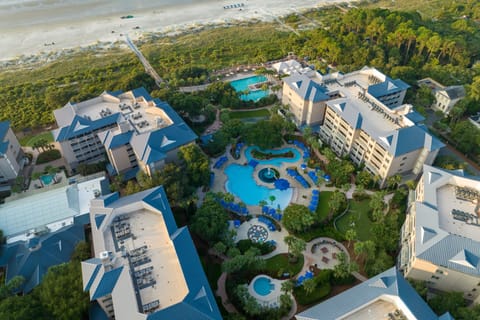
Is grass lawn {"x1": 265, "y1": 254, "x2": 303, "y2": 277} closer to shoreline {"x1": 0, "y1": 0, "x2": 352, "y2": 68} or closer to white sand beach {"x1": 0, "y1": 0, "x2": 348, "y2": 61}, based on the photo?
shoreline {"x1": 0, "y1": 0, "x2": 352, "y2": 68}

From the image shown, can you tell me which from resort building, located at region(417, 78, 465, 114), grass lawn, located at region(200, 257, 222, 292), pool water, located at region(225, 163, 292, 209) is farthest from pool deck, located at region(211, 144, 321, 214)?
resort building, located at region(417, 78, 465, 114)

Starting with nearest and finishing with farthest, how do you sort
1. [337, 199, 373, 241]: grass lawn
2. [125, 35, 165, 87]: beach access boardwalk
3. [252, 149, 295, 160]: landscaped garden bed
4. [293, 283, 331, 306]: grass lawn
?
1. [293, 283, 331, 306]: grass lawn
2. [337, 199, 373, 241]: grass lawn
3. [252, 149, 295, 160]: landscaped garden bed
4. [125, 35, 165, 87]: beach access boardwalk

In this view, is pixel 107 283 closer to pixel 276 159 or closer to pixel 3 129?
pixel 276 159

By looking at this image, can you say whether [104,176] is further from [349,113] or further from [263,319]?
[349,113]

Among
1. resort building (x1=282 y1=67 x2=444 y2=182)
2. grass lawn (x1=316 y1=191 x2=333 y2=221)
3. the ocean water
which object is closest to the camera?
grass lawn (x1=316 y1=191 x2=333 y2=221)

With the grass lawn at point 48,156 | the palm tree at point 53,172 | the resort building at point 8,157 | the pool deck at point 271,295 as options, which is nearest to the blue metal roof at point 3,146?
the resort building at point 8,157

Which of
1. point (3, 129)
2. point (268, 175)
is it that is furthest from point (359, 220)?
point (3, 129)

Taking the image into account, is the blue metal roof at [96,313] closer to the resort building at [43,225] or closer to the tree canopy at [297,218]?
the resort building at [43,225]
